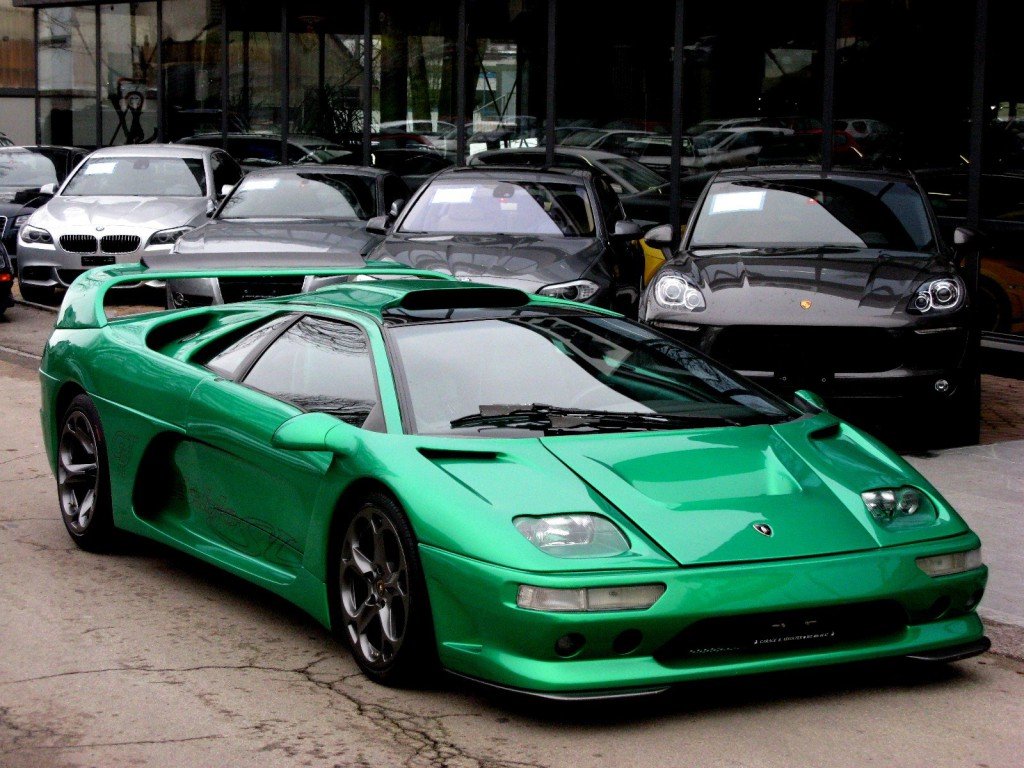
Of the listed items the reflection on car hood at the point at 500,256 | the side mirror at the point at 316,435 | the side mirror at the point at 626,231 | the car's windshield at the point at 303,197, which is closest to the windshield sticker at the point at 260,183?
the car's windshield at the point at 303,197

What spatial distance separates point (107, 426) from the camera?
6.50 meters

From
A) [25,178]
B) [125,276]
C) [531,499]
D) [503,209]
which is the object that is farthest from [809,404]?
[25,178]

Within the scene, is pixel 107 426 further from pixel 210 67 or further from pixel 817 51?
pixel 210 67

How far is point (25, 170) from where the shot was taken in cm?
2053

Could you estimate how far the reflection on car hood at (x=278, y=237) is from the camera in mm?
12977

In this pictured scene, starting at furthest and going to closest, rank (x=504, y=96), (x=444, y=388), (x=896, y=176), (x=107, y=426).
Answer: (x=504, y=96) → (x=896, y=176) → (x=107, y=426) → (x=444, y=388)

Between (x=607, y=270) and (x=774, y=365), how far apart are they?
8.89ft

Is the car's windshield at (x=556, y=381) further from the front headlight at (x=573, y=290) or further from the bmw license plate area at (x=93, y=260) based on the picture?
the bmw license plate area at (x=93, y=260)

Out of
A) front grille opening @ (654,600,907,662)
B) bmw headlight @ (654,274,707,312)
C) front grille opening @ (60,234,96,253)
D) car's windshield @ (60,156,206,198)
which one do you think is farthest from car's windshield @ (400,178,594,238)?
front grille opening @ (654,600,907,662)

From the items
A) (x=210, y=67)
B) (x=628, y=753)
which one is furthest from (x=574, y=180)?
(x=210, y=67)

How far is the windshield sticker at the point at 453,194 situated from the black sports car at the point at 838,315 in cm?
293

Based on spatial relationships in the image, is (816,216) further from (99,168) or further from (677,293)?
(99,168)

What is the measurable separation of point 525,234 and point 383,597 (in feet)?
23.5

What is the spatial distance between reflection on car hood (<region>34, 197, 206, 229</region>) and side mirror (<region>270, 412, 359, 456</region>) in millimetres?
11082
